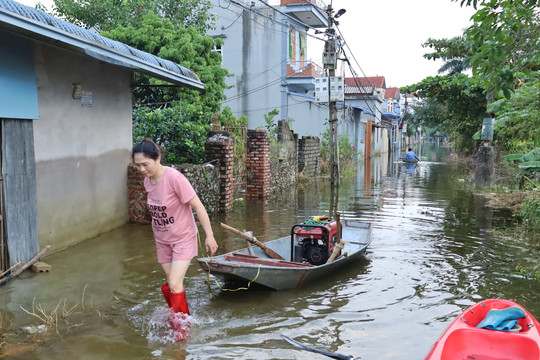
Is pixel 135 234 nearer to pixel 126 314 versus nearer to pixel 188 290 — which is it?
pixel 188 290

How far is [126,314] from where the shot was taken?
17.4 feet

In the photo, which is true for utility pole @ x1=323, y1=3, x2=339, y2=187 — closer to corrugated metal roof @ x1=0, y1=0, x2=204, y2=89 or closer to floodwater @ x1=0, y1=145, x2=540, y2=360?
floodwater @ x1=0, y1=145, x2=540, y2=360

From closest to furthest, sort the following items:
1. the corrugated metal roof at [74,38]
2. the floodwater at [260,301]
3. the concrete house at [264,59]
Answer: the floodwater at [260,301] < the corrugated metal roof at [74,38] < the concrete house at [264,59]

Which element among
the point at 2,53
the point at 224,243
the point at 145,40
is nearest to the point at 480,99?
the point at 145,40

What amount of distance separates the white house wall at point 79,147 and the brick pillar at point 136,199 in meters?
0.12

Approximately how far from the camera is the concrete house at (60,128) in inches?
242

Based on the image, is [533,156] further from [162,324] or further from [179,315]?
[162,324]

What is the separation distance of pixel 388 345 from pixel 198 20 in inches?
682

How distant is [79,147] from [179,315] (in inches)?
176

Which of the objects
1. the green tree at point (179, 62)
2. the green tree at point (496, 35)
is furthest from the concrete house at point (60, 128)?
the green tree at point (496, 35)

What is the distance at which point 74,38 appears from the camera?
20.6 ft

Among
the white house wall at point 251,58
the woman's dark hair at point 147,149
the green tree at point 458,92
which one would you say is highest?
the white house wall at point 251,58

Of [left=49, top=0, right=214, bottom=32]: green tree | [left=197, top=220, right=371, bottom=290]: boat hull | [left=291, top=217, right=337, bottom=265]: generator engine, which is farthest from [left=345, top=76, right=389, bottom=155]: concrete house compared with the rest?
[left=197, top=220, right=371, bottom=290]: boat hull

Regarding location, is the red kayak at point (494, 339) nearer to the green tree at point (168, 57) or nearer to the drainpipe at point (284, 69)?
the green tree at point (168, 57)
